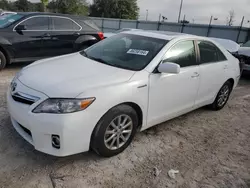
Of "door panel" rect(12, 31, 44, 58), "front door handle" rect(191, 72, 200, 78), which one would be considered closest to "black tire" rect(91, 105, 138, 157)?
"front door handle" rect(191, 72, 200, 78)

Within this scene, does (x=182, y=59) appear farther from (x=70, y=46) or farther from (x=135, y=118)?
(x=70, y=46)

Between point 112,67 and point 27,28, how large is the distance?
13.3 feet

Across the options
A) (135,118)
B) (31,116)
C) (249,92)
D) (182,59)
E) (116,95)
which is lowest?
(249,92)

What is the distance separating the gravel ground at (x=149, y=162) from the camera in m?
2.46

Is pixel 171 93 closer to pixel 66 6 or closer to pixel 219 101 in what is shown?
pixel 219 101

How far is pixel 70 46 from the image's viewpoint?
6.81 m

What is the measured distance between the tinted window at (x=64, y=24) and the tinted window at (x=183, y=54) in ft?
13.7

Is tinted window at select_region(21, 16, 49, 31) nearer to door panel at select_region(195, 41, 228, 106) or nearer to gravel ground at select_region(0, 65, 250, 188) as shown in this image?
gravel ground at select_region(0, 65, 250, 188)

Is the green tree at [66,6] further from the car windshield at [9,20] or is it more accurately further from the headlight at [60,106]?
the headlight at [60,106]

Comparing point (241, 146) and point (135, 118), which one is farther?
point (241, 146)

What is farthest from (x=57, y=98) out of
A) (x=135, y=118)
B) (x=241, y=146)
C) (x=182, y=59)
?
(x=241, y=146)

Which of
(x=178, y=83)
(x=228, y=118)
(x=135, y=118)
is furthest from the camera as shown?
(x=228, y=118)

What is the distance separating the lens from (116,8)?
156 ft

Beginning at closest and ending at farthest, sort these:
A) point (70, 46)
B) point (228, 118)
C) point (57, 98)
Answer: point (57, 98) < point (228, 118) < point (70, 46)
